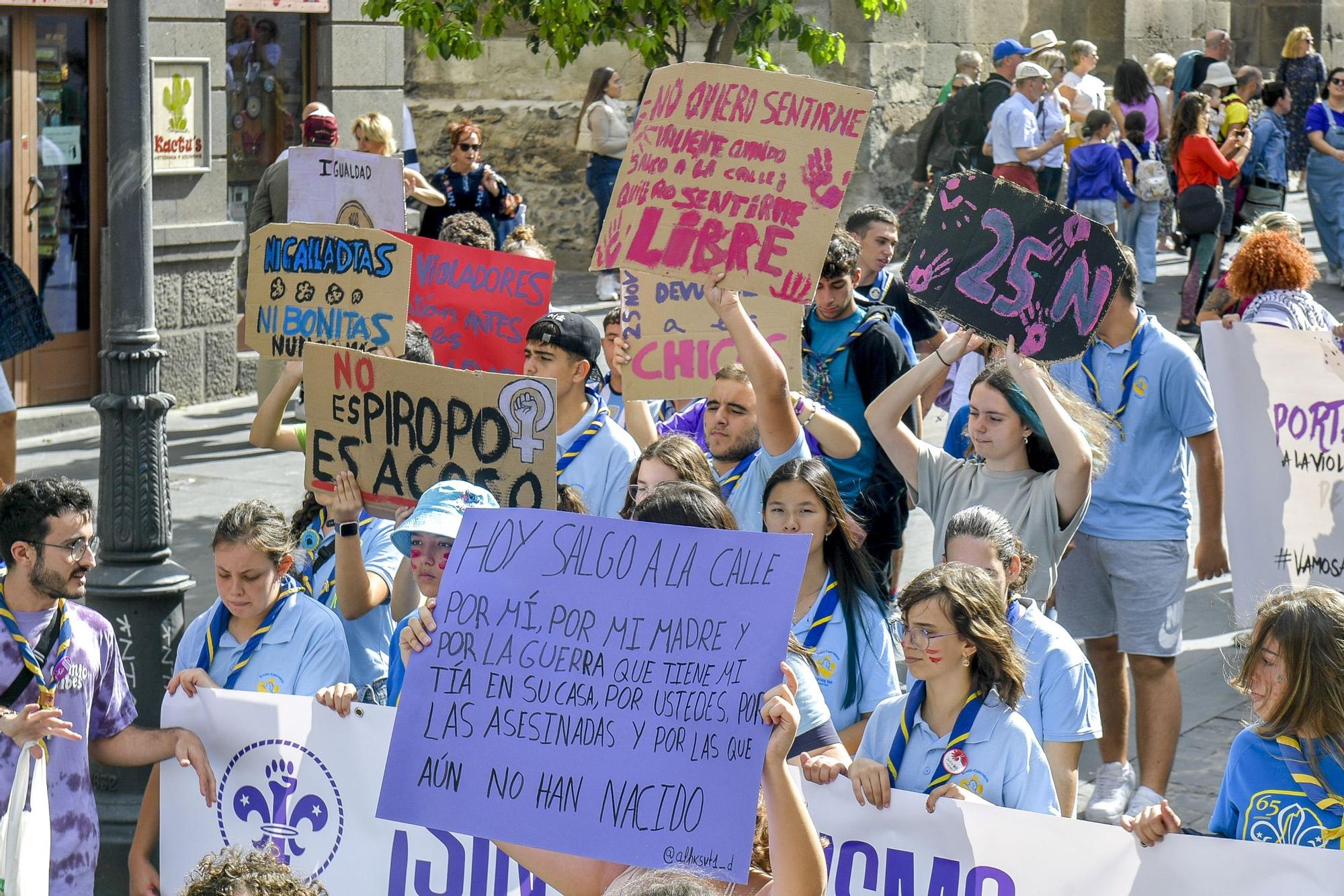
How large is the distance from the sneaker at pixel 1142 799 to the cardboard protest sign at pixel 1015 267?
56.3 inches

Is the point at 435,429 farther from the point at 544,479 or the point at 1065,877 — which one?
the point at 1065,877

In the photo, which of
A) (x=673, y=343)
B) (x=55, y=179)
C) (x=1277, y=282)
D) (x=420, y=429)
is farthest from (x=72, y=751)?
(x=55, y=179)

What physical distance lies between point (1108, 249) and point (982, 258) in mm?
362

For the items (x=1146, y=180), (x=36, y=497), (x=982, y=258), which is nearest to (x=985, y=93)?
(x=1146, y=180)

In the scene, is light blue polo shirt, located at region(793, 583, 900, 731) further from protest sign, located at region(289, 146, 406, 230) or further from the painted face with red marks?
protest sign, located at region(289, 146, 406, 230)

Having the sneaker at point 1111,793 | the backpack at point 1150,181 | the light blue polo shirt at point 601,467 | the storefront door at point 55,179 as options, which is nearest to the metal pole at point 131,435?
the light blue polo shirt at point 601,467

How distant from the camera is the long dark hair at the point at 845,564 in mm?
4484

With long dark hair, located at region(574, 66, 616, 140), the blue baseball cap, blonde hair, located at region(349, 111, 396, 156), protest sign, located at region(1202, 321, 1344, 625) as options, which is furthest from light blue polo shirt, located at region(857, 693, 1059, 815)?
the blue baseball cap

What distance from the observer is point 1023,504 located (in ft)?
17.2

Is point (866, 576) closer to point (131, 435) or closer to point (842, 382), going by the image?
point (842, 382)

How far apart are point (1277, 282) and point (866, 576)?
3.20 m

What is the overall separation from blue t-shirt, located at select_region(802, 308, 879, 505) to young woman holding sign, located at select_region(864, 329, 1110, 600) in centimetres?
98

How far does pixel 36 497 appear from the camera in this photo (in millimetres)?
4289

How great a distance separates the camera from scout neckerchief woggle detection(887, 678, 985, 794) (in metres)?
3.92
